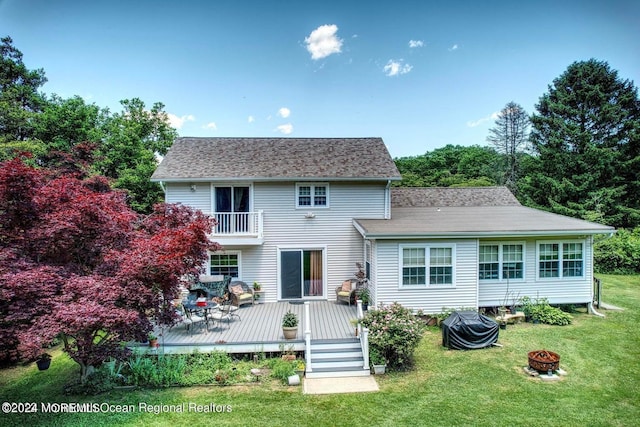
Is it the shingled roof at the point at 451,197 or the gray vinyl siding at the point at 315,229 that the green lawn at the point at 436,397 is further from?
the shingled roof at the point at 451,197

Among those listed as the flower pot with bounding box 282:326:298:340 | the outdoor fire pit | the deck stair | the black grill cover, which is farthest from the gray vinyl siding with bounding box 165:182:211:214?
the outdoor fire pit

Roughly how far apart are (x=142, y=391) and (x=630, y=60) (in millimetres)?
36095

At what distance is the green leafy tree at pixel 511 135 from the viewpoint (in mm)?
Answer: 36438

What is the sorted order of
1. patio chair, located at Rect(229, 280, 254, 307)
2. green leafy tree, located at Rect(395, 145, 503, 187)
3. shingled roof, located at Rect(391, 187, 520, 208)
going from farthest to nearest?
green leafy tree, located at Rect(395, 145, 503, 187), shingled roof, located at Rect(391, 187, 520, 208), patio chair, located at Rect(229, 280, 254, 307)

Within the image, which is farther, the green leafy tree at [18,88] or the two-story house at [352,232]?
the green leafy tree at [18,88]

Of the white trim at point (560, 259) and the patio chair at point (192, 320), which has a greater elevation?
the white trim at point (560, 259)

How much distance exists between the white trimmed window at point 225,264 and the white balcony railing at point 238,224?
0.98 m

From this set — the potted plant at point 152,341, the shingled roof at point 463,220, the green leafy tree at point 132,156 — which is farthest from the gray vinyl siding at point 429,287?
the green leafy tree at point 132,156

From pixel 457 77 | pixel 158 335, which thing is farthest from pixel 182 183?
pixel 457 77

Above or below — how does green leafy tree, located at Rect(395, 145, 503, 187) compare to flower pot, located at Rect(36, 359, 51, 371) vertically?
above

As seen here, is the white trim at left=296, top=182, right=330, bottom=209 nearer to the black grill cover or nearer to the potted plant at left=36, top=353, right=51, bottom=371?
the black grill cover

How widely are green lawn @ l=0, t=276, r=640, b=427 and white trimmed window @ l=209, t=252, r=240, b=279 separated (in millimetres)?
5454

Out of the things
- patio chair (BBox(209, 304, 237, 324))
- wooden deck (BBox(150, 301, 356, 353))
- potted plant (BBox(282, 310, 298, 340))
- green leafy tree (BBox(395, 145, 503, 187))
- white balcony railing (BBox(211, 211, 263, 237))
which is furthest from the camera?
green leafy tree (BBox(395, 145, 503, 187))

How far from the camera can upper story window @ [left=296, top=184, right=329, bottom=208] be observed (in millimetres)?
13898
